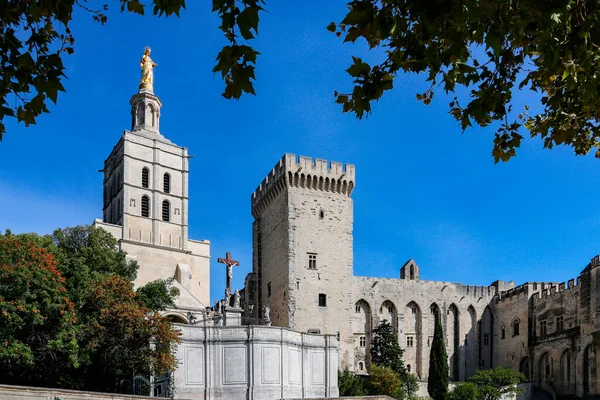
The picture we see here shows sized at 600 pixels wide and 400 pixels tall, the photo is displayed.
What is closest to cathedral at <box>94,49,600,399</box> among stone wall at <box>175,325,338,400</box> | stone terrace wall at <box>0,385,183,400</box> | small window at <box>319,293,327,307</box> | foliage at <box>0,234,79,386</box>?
small window at <box>319,293,327,307</box>

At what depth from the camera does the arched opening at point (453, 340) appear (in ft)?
183

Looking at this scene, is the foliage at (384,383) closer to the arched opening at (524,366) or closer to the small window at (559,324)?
the small window at (559,324)

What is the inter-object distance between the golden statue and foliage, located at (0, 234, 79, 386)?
27646mm

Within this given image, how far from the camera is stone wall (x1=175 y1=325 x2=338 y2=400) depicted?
3281 centimetres

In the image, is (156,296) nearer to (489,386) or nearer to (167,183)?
(167,183)

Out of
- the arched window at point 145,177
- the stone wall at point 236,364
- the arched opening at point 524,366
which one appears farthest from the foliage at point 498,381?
the arched window at point 145,177

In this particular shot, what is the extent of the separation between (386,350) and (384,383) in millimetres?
5610

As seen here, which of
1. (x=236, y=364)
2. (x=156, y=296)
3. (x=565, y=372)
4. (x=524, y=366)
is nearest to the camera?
(x=236, y=364)

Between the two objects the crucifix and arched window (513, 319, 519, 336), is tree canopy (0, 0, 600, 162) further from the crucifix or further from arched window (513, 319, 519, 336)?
arched window (513, 319, 519, 336)

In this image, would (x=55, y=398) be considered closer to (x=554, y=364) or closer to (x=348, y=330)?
(x=348, y=330)

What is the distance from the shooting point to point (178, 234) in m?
52.2

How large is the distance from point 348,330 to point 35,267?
23888 mm

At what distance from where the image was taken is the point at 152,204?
170ft

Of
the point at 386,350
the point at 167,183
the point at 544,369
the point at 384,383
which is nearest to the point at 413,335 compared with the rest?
the point at 386,350
